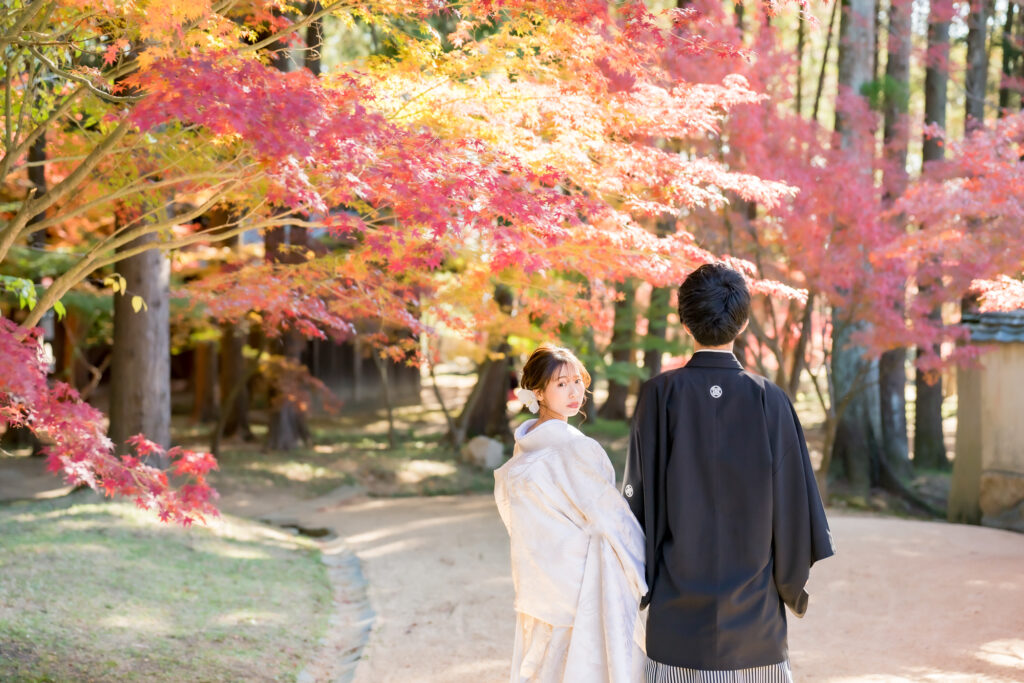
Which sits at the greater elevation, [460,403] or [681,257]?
[681,257]

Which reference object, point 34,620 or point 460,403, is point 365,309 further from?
point 460,403

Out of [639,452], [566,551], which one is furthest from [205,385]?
[639,452]

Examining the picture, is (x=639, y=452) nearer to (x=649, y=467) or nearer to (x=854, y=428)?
(x=649, y=467)

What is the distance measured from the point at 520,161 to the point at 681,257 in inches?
50.1

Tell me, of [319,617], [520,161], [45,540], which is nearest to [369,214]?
[520,161]

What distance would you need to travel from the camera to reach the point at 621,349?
1683 cm

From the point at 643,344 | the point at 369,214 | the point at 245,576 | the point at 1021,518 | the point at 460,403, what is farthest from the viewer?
the point at 460,403

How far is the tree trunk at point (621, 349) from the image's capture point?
15211 millimetres

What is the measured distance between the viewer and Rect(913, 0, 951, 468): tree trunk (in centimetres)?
1302

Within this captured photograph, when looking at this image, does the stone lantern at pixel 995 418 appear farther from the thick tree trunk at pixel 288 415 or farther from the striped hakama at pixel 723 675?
the thick tree trunk at pixel 288 415

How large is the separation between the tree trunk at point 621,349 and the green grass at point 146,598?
6.99 metres

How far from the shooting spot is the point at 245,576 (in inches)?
264

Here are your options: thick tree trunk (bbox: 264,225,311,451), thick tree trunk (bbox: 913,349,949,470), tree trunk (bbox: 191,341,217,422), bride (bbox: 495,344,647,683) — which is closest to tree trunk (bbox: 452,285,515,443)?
thick tree trunk (bbox: 264,225,311,451)

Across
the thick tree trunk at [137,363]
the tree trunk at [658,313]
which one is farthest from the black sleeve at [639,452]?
the tree trunk at [658,313]
